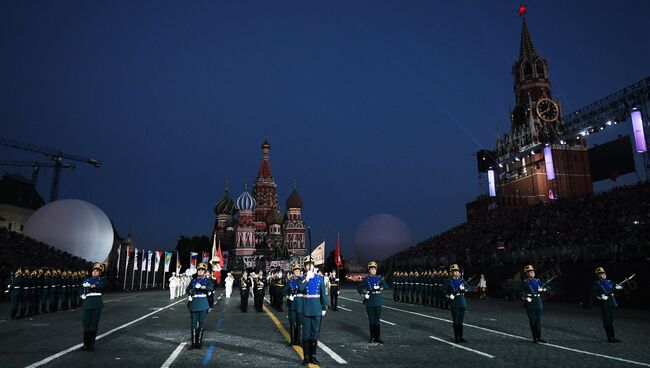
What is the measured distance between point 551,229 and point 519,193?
4618 cm

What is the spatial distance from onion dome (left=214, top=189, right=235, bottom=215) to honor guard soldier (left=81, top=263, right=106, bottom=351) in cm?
10792

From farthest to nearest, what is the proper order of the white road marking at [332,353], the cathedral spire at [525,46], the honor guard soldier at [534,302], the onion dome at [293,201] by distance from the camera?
the onion dome at [293,201]
the cathedral spire at [525,46]
the honor guard soldier at [534,302]
the white road marking at [332,353]

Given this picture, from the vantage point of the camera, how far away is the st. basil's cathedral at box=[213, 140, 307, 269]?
320 feet

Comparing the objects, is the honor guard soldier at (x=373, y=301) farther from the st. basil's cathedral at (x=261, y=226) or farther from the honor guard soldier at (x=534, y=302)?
the st. basil's cathedral at (x=261, y=226)

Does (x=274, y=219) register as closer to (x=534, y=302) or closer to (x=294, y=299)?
(x=294, y=299)

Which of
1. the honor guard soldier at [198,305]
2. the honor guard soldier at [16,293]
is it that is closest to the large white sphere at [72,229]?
the honor guard soldier at [16,293]

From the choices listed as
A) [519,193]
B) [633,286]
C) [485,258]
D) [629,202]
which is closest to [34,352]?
[633,286]

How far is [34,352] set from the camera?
1036 cm

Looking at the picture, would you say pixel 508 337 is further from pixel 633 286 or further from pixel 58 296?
pixel 58 296

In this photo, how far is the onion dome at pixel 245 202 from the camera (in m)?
110

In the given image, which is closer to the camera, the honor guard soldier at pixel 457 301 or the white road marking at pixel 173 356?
the white road marking at pixel 173 356

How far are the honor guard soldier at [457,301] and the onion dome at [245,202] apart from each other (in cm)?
9877

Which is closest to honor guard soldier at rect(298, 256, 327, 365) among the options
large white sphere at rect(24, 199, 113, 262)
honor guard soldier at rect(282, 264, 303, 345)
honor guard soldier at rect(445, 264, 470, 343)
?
honor guard soldier at rect(282, 264, 303, 345)

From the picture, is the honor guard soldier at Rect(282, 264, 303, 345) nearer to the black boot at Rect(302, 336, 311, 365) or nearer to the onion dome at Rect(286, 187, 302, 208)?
the black boot at Rect(302, 336, 311, 365)
